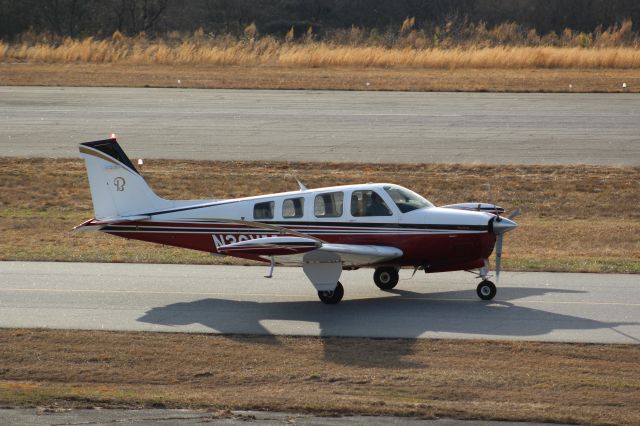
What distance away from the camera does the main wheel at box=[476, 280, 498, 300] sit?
18.5 m

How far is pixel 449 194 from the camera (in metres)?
28.9

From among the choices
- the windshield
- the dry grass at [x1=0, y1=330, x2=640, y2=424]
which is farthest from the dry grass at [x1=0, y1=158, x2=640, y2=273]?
the dry grass at [x1=0, y1=330, x2=640, y2=424]

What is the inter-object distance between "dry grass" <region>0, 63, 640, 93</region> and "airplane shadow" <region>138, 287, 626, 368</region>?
94.1ft

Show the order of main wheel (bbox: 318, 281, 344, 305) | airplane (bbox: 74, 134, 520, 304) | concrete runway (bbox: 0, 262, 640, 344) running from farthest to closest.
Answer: main wheel (bbox: 318, 281, 344, 305) < airplane (bbox: 74, 134, 520, 304) < concrete runway (bbox: 0, 262, 640, 344)

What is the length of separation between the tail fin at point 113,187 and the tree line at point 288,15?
50.4m

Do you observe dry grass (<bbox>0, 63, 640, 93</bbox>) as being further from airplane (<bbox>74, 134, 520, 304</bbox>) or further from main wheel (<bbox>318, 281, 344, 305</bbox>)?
main wheel (<bbox>318, 281, 344, 305</bbox>)

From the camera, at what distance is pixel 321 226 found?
18.6 meters

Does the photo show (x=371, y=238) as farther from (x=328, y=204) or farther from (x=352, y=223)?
(x=328, y=204)

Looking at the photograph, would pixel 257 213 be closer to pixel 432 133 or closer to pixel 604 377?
pixel 604 377

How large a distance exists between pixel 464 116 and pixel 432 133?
3.45m

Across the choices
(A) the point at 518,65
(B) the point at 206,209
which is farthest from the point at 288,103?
Answer: (B) the point at 206,209

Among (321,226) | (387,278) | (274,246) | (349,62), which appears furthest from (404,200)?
(349,62)

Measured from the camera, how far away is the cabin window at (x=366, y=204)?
18484 mm

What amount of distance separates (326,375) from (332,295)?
404 centimetres
